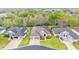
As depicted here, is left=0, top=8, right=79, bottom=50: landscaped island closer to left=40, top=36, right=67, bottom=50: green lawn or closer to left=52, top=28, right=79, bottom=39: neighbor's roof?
left=52, top=28, right=79, bottom=39: neighbor's roof

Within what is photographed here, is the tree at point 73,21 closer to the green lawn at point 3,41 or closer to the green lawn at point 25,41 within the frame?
the green lawn at point 25,41

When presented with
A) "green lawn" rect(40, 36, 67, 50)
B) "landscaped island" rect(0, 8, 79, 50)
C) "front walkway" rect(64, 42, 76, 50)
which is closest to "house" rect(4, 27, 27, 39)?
"landscaped island" rect(0, 8, 79, 50)

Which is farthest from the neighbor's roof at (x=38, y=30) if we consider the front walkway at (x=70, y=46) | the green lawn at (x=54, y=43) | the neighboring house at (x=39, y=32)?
the front walkway at (x=70, y=46)

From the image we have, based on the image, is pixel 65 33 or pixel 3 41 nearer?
pixel 3 41

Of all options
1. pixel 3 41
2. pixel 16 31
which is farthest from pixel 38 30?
pixel 3 41

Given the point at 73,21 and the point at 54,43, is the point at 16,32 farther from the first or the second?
the point at 73,21
